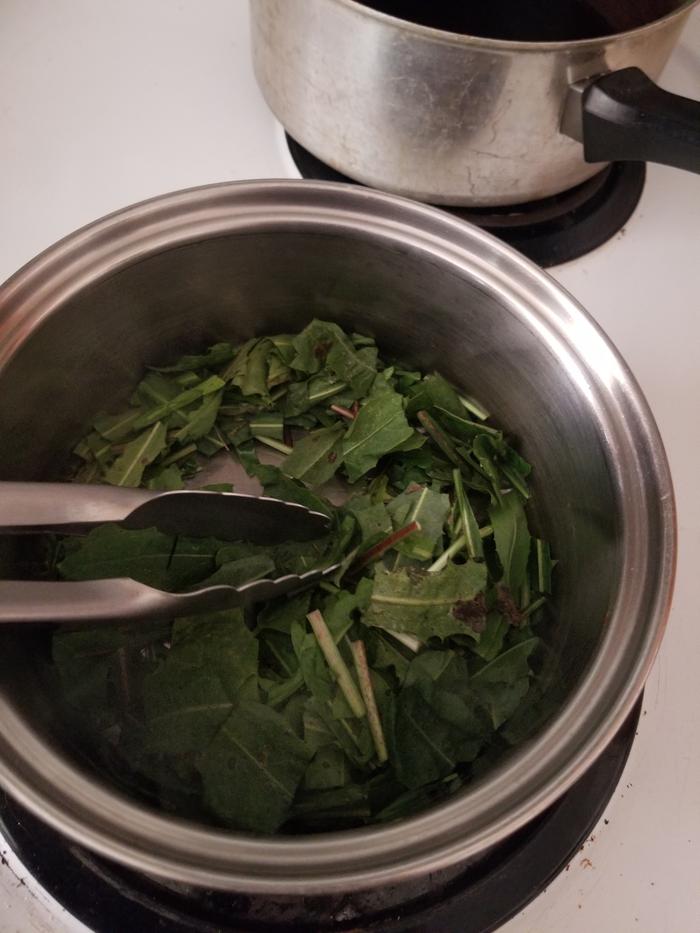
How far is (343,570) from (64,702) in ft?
1.09

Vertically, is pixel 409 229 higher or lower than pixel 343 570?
higher

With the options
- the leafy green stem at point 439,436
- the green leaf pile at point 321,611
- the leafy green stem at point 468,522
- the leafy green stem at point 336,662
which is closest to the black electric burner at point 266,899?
the green leaf pile at point 321,611

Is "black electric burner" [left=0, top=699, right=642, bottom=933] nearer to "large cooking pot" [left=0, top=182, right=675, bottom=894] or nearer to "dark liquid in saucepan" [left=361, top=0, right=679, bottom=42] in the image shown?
"large cooking pot" [left=0, top=182, right=675, bottom=894]

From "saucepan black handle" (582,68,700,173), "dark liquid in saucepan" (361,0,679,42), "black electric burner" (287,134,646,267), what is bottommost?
"black electric burner" (287,134,646,267)

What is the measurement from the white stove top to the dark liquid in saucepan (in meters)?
0.22

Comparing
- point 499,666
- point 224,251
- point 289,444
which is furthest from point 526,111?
point 499,666

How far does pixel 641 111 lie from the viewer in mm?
738

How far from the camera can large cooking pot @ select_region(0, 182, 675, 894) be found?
0.56 meters

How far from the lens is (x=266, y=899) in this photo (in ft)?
2.23

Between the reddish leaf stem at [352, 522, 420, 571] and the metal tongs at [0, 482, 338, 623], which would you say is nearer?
the metal tongs at [0, 482, 338, 623]

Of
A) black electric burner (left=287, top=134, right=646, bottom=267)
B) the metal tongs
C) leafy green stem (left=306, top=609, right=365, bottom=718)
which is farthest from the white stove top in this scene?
the metal tongs

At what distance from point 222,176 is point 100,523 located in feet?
1.83

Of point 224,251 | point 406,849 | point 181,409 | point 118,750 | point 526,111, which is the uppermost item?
point 526,111

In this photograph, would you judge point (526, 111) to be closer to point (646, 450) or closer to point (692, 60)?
point (646, 450)
